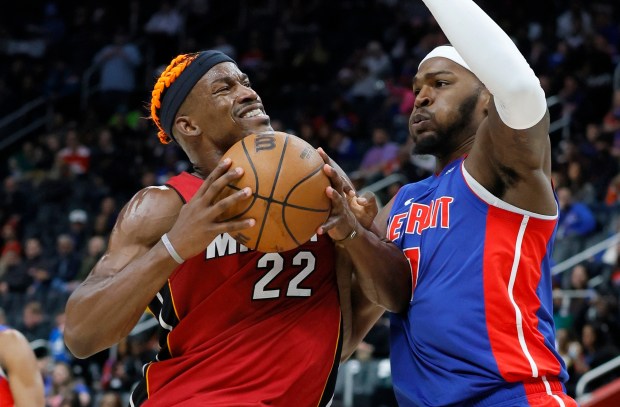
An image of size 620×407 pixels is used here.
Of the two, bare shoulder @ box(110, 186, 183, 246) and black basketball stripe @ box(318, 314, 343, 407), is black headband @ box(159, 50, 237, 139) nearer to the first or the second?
bare shoulder @ box(110, 186, 183, 246)

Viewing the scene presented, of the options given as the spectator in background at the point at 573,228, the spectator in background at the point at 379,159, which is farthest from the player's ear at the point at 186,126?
the spectator in background at the point at 379,159

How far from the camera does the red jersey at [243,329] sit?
413 cm

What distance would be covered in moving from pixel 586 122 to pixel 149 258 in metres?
10.9

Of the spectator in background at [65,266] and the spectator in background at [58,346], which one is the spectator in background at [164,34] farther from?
the spectator in background at [58,346]

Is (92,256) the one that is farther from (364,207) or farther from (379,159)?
(364,207)

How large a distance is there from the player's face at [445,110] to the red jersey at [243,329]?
0.66 metres

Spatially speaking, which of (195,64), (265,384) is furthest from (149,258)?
(195,64)

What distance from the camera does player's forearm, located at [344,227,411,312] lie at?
4.12 metres


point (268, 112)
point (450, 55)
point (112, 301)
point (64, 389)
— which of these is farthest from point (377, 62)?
point (112, 301)

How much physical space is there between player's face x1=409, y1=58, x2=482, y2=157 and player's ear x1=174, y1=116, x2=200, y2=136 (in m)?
0.92

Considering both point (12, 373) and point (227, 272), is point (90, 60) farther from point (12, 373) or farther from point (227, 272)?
point (227, 272)

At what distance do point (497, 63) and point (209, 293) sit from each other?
1469 millimetres

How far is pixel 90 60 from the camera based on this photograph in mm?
20016

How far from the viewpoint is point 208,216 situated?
373 cm
